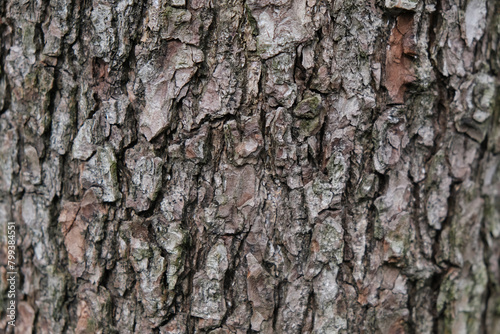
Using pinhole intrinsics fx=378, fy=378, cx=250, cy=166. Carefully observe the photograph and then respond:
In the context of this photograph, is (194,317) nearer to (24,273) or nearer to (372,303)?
(372,303)

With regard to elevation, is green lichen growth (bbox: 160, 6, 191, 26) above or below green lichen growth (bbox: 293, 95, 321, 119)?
above

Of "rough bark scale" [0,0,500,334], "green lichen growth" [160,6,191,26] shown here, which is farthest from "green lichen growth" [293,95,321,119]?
"green lichen growth" [160,6,191,26]

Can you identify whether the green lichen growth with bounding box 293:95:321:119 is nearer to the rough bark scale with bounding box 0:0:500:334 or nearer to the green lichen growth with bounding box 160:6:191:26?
the rough bark scale with bounding box 0:0:500:334

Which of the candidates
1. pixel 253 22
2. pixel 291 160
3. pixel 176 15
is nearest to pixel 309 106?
pixel 291 160

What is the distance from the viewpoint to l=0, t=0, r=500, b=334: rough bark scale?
41.7 inches

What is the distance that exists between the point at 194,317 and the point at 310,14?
0.95 m

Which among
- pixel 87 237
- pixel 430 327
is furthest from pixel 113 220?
pixel 430 327

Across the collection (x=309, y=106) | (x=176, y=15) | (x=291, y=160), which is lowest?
(x=291, y=160)

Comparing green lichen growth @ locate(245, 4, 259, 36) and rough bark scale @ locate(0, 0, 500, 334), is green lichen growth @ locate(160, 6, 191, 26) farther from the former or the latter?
green lichen growth @ locate(245, 4, 259, 36)

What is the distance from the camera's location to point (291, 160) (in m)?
1.09

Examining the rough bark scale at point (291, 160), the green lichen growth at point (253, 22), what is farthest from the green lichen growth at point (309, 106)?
the green lichen growth at point (253, 22)

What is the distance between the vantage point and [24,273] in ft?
4.31

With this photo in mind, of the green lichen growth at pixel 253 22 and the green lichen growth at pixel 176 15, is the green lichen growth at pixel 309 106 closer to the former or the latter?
the green lichen growth at pixel 253 22

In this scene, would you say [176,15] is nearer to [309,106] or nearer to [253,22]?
[253,22]
